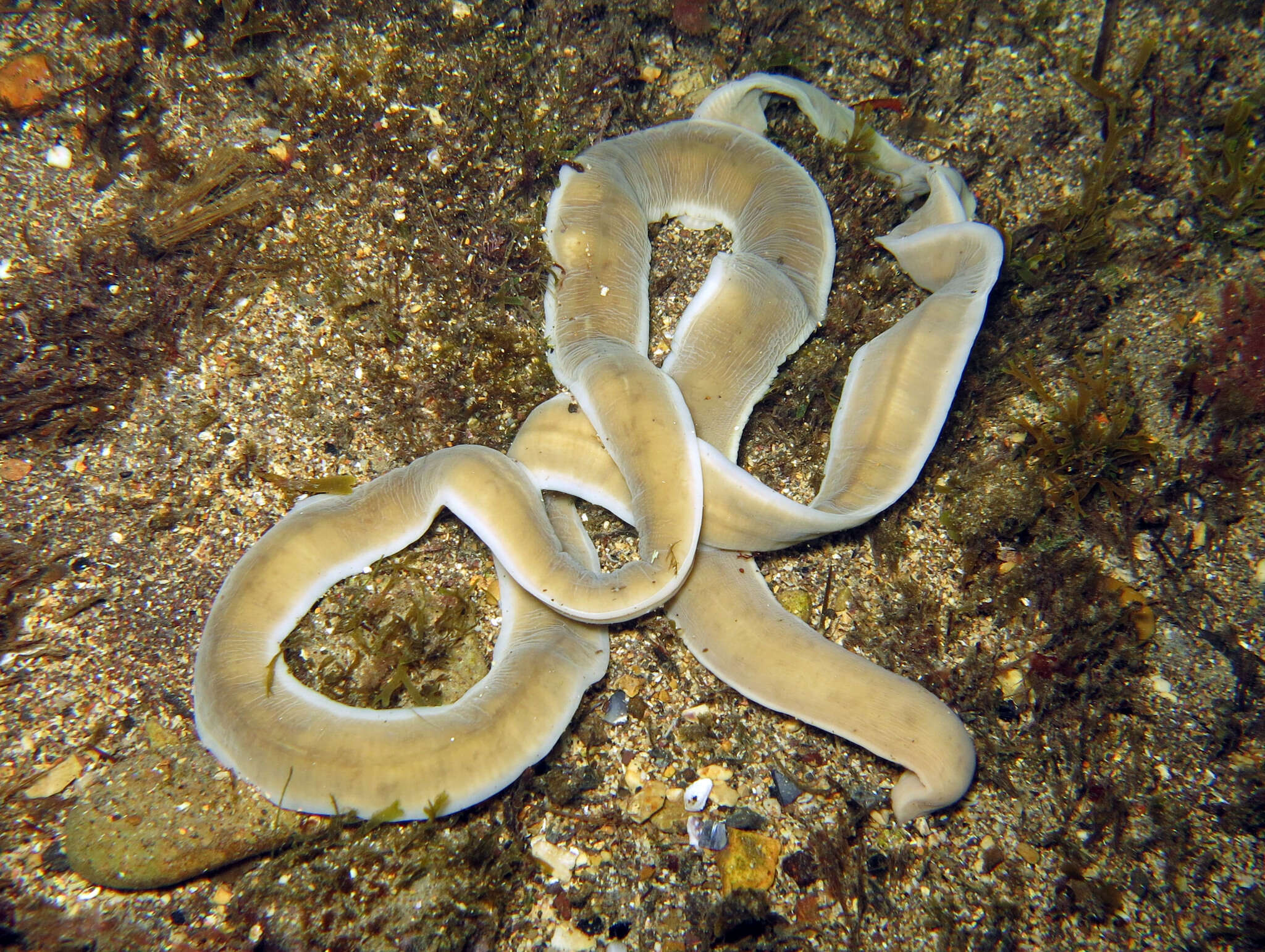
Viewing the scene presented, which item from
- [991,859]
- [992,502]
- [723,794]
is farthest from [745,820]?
[992,502]

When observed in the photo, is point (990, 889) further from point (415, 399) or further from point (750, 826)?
point (415, 399)

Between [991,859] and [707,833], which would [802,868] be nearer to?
[707,833]

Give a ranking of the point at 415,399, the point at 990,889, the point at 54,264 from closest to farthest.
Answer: the point at 990,889 → the point at 54,264 → the point at 415,399

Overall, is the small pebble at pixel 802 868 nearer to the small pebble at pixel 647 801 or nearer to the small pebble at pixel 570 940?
the small pebble at pixel 647 801

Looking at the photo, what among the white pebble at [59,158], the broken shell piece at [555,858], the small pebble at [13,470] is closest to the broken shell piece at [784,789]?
the broken shell piece at [555,858]

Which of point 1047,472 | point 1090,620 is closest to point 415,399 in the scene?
point 1047,472

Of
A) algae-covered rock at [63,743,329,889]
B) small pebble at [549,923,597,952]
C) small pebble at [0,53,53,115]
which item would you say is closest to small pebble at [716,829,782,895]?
small pebble at [549,923,597,952]
